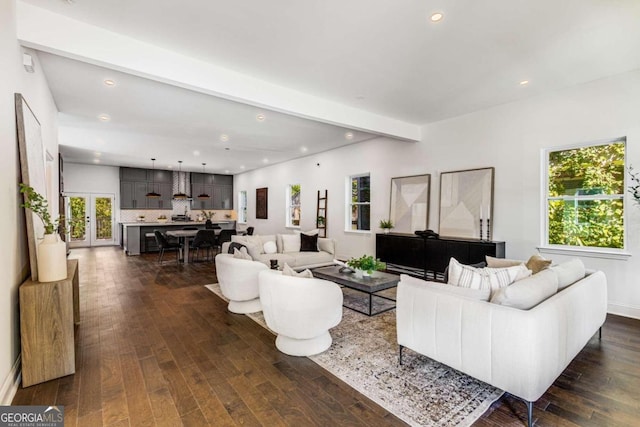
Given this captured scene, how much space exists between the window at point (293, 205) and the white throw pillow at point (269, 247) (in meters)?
3.49

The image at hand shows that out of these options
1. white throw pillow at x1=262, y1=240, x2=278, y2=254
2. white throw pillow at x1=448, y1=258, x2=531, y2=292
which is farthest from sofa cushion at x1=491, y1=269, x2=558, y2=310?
white throw pillow at x1=262, y1=240, x2=278, y2=254

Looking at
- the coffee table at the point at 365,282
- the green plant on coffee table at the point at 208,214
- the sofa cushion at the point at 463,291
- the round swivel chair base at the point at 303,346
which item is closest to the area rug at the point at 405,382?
the round swivel chair base at the point at 303,346

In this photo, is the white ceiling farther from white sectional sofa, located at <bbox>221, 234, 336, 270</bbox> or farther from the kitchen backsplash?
the kitchen backsplash

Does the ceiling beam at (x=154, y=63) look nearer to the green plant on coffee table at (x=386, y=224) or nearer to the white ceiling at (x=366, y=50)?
the white ceiling at (x=366, y=50)

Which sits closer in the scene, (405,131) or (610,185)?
(610,185)

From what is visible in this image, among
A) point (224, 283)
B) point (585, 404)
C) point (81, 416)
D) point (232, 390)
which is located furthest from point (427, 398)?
point (224, 283)

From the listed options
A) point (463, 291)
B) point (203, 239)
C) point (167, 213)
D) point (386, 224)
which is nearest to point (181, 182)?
point (167, 213)

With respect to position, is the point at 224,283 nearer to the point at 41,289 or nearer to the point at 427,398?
the point at 41,289

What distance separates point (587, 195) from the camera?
4227mm

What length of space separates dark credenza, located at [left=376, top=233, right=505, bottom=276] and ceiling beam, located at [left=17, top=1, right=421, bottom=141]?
8.50ft

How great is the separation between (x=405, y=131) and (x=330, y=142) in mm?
2100

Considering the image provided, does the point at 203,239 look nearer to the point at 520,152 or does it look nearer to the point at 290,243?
the point at 290,243

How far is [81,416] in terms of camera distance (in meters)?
1.96

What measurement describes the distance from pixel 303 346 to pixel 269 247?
339 cm
